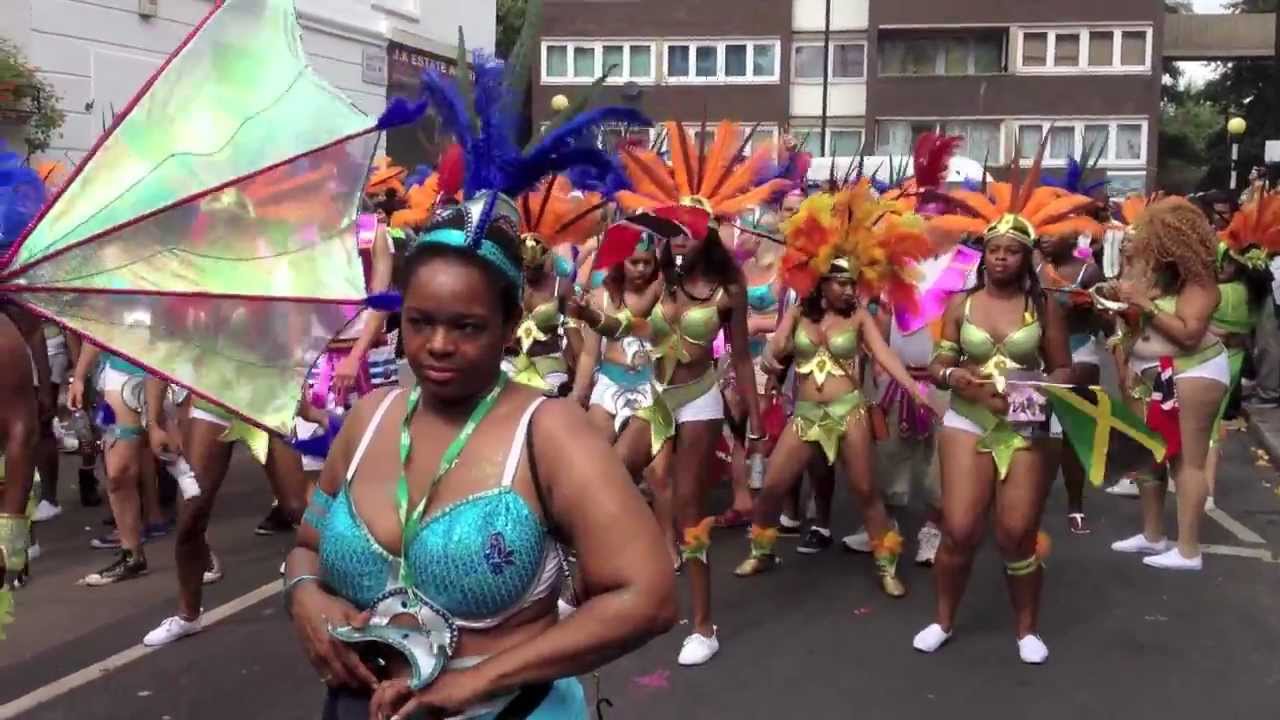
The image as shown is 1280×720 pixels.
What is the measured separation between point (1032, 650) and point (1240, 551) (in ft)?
9.09

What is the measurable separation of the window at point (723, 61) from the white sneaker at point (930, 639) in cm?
3837

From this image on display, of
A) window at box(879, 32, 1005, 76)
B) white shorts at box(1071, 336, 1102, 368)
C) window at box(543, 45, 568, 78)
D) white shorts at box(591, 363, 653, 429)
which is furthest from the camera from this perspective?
window at box(543, 45, 568, 78)

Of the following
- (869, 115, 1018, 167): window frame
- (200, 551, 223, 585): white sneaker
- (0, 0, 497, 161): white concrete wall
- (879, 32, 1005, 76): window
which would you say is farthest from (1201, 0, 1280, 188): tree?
(200, 551, 223, 585): white sneaker

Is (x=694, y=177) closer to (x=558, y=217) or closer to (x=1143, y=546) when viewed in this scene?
(x=558, y=217)

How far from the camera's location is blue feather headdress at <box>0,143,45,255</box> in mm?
3650

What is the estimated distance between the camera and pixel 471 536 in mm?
2020

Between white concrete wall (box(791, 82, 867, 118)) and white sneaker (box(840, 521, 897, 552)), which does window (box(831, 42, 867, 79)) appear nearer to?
white concrete wall (box(791, 82, 867, 118))

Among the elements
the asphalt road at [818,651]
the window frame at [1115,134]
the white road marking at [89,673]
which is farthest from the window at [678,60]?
the white road marking at [89,673]

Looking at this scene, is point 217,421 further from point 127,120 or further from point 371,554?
point 371,554

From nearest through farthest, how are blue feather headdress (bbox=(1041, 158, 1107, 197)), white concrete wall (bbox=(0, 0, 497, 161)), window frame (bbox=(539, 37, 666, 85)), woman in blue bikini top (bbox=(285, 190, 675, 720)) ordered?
1. woman in blue bikini top (bbox=(285, 190, 675, 720))
2. blue feather headdress (bbox=(1041, 158, 1107, 197))
3. white concrete wall (bbox=(0, 0, 497, 161))
4. window frame (bbox=(539, 37, 666, 85))

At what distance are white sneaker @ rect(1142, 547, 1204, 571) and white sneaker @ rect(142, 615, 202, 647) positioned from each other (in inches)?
199

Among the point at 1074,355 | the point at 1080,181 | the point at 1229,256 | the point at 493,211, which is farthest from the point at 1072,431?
the point at 1229,256

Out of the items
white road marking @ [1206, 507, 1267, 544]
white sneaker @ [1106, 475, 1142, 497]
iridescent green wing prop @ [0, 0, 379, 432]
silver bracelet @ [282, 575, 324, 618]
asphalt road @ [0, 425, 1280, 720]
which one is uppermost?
iridescent green wing prop @ [0, 0, 379, 432]

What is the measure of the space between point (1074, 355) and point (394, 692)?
6.59 metres
